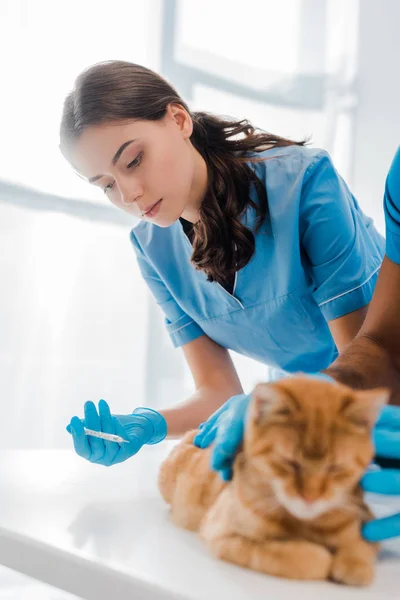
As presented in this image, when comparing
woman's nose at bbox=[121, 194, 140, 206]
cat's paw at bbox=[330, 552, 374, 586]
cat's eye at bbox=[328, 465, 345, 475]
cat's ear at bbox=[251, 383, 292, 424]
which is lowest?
cat's paw at bbox=[330, 552, 374, 586]

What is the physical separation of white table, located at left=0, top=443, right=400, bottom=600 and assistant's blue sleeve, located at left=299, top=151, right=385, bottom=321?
490 mm

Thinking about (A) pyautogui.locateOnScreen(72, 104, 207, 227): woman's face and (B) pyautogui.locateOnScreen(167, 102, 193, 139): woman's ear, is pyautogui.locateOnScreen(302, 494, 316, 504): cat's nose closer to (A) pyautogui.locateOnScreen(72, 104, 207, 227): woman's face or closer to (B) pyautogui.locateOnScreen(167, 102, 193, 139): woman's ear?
(A) pyautogui.locateOnScreen(72, 104, 207, 227): woman's face

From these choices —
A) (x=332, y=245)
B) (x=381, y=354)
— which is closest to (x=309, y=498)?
(x=381, y=354)

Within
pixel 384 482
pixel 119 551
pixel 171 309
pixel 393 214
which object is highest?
pixel 393 214

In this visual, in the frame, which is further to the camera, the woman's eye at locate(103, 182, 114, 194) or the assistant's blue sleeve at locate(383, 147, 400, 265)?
the woman's eye at locate(103, 182, 114, 194)

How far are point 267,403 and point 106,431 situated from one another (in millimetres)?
546

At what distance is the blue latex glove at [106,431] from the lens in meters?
1.02

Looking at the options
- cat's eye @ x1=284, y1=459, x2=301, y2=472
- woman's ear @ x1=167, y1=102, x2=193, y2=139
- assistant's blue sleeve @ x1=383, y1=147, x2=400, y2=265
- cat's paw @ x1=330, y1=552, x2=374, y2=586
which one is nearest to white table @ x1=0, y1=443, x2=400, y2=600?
cat's paw @ x1=330, y1=552, x2=374, y2=586

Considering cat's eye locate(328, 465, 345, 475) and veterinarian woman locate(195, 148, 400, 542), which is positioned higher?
cat's eye locate(328, 465, 345, 475)

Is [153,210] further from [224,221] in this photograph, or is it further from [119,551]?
[119,551]

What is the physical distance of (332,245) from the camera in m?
1.24

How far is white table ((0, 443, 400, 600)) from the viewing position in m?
0.57

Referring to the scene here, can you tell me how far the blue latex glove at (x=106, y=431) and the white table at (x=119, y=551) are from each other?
0.05 metres

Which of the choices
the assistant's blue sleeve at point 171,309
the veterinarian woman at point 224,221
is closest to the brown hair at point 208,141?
the veterinarian woman at point 224,221
